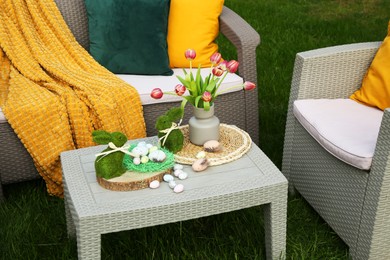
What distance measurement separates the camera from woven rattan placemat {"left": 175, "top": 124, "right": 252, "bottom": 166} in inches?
84.7

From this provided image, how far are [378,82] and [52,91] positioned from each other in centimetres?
126

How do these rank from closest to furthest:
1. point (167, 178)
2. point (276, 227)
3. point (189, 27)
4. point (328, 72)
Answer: point (167, 178) → point (276, 227) → point (328, 72) → point (189, 27)

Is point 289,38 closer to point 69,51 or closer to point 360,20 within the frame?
point 360,20

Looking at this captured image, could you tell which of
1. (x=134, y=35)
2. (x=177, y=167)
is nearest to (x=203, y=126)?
(x=177, y=167)

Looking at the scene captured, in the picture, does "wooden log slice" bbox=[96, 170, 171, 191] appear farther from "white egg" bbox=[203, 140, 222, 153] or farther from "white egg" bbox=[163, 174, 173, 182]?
"white egg" bbox=[203, 140, 222, 153]

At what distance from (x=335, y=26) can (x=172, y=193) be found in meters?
3.06

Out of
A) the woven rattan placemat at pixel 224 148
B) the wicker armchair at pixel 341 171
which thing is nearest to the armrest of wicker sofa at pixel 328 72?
the wicker armchair at pixel 341 171

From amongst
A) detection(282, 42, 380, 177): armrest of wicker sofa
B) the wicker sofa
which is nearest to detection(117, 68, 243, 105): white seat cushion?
the wicker sofa

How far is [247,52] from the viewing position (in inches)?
112

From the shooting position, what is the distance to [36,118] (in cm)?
253

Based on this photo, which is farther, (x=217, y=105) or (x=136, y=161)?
(x=217, y=105)

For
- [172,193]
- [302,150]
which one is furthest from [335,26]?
[172,193]

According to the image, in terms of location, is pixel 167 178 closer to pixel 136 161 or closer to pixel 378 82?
pixel 136 161

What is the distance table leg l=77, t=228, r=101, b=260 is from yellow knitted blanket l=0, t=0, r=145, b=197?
71 centimetres
